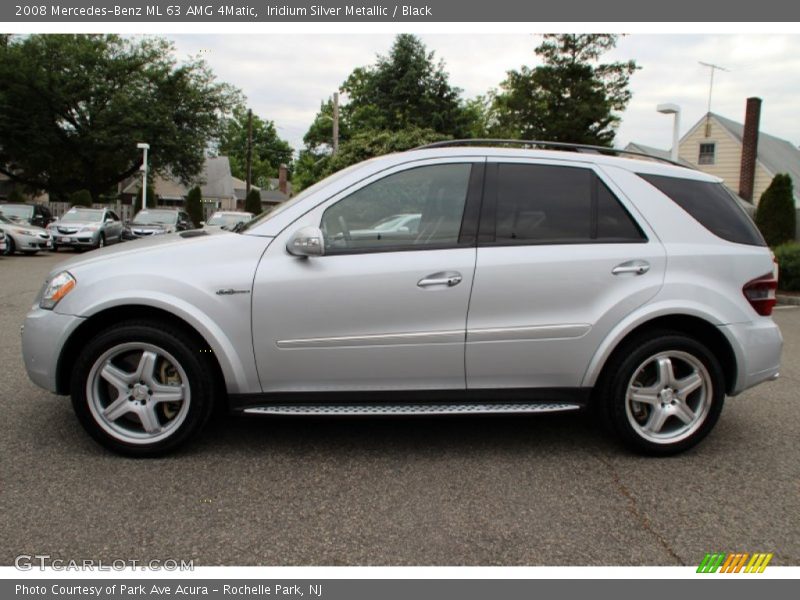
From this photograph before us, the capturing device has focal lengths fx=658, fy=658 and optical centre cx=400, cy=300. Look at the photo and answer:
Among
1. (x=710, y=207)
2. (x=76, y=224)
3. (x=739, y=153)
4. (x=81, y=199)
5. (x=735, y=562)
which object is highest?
(x=739, y=153)

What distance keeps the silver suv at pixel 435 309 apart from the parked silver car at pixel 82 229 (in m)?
20.4

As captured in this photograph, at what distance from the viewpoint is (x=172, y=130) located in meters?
40.6

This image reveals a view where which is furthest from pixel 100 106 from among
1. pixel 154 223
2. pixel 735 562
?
pixel 735 562

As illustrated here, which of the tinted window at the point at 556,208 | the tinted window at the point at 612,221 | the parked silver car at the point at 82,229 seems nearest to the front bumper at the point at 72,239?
the parked silver car at the point at 82,229

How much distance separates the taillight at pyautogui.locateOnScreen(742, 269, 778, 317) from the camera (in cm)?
399

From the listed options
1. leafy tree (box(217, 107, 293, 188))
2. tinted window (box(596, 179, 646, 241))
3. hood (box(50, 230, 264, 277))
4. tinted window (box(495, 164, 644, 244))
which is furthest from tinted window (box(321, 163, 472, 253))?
leafy tree (box(217, 107, 293, 188))

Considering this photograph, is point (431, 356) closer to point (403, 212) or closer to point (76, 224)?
point (403, 212)

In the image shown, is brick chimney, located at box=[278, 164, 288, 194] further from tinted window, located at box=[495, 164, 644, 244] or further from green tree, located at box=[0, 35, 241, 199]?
tinted window, located at box=[495, 164, 644, 244]

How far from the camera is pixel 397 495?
339 cm

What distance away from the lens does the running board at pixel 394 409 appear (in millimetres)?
3691

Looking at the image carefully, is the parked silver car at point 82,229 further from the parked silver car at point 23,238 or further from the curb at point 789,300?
the curb at point 789,300

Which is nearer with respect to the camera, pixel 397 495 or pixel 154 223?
pixel 397 495

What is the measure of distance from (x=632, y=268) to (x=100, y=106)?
43.2 m

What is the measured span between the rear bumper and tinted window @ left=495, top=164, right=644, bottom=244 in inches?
32.6
